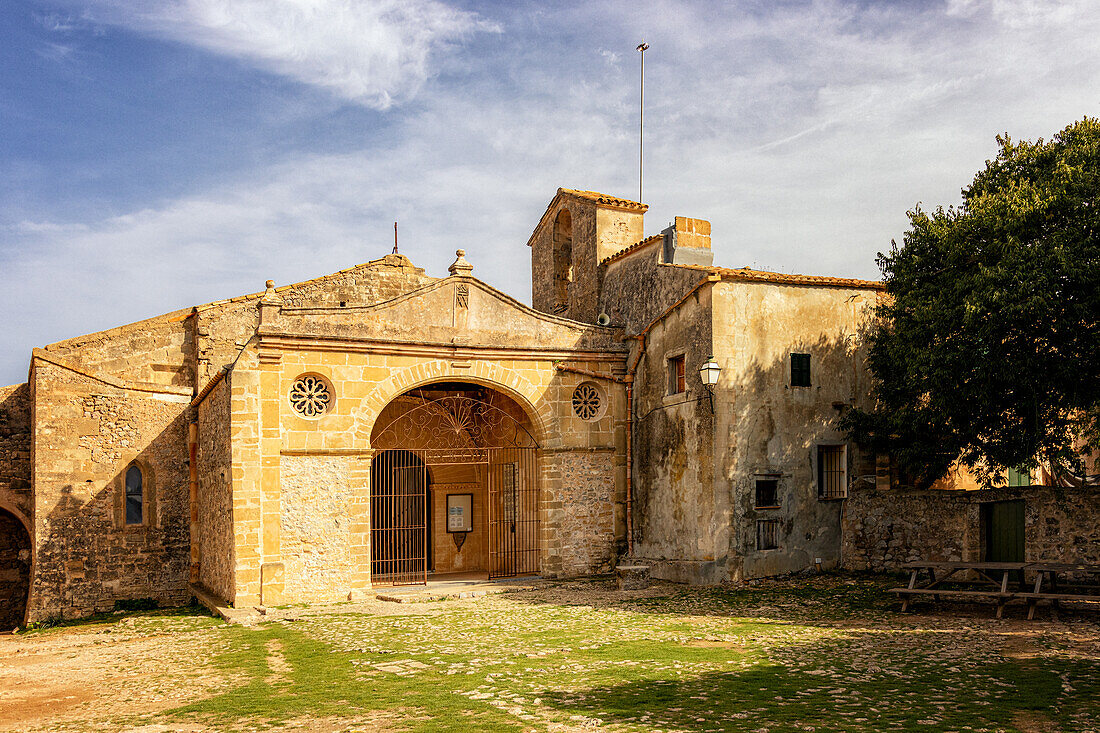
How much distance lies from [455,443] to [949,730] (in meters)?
15.4

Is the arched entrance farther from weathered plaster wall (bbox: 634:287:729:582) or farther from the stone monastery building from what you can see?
weathered plaster wall (bbox: 634:287:729:582)

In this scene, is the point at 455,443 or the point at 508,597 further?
the point at 455,443

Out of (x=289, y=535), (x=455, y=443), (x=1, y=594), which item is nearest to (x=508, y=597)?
(x=289, y=535)

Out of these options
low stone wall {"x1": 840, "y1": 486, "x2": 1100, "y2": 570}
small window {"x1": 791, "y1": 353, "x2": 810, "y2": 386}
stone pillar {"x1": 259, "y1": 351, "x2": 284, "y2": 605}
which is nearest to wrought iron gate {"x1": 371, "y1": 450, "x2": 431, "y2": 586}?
stone pillar {"x1": 259, "y1": 351, "x2": 284, "y2": 605}

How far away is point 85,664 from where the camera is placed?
1145 cm

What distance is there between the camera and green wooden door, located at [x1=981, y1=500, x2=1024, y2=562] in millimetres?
14617

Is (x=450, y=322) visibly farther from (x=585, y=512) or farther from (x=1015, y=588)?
(x=1015, y=588)

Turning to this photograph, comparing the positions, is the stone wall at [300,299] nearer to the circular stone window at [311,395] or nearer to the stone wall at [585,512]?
the circular stone window at [311,395]

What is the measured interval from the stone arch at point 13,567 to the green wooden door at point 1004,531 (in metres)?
20.8

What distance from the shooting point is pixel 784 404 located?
16703 mm

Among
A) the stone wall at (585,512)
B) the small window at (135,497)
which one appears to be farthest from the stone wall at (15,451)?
the stone wall at (585,512)

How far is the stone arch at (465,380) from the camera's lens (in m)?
16.6

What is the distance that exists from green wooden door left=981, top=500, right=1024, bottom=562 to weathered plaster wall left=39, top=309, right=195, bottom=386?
659 inches

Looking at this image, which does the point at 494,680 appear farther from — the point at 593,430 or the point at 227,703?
the point at 593,430
